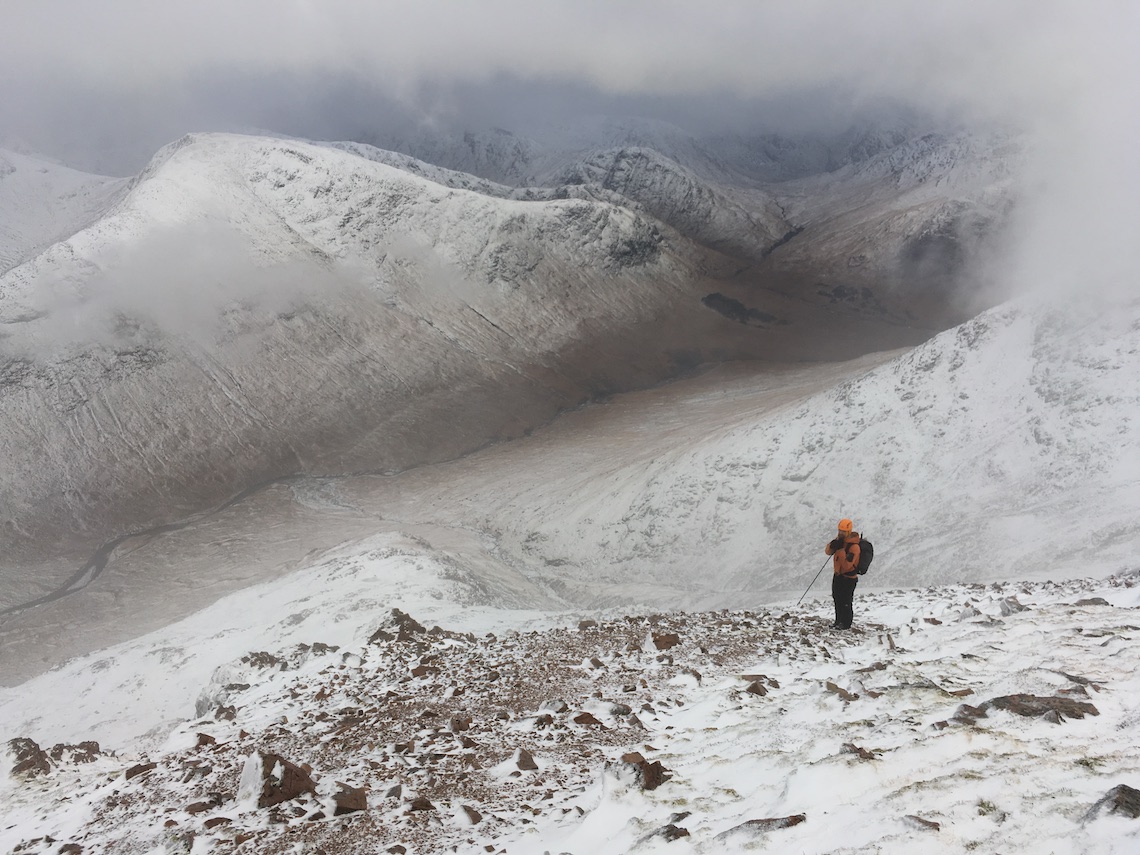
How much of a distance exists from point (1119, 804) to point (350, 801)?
4739mm

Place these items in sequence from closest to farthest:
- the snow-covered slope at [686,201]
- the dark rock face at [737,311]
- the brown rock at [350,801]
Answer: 1. the brown rock at [350,801]
2. the dark rock face at [737,311]
3. the snow-covered slope at [686,201]

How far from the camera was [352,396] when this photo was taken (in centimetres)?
7225

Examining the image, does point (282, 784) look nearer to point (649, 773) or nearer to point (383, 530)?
point (649, 773)

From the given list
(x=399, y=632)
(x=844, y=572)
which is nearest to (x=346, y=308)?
(x=399, y=632)

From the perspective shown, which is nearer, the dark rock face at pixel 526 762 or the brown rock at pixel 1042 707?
the brown rock at pixel 1042 707

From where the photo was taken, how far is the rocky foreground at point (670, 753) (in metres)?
3.89

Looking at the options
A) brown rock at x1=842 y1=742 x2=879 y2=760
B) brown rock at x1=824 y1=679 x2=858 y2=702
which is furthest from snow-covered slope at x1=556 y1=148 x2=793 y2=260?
brown rock at x1=842 y1=742 x2=879 y2=760

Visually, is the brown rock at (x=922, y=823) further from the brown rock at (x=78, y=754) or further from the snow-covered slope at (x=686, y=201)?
the snow-covered slope at (x=686, y=201)

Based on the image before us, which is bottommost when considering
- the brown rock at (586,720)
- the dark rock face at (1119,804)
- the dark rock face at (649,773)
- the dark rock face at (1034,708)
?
the brown rock at (586,720)

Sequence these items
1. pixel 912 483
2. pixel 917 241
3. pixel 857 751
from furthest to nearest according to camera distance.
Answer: pixel 917 241 < pixel 912 483 < pixel 857 751

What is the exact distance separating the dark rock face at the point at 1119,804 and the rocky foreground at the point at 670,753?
1 centimetres

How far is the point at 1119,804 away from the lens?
10.6 ft

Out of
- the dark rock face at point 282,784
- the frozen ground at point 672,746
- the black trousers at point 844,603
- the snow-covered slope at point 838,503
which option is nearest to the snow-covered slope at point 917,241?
the snow-covered slope at point 838,503

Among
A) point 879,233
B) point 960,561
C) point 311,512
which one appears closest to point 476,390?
point 311,512
